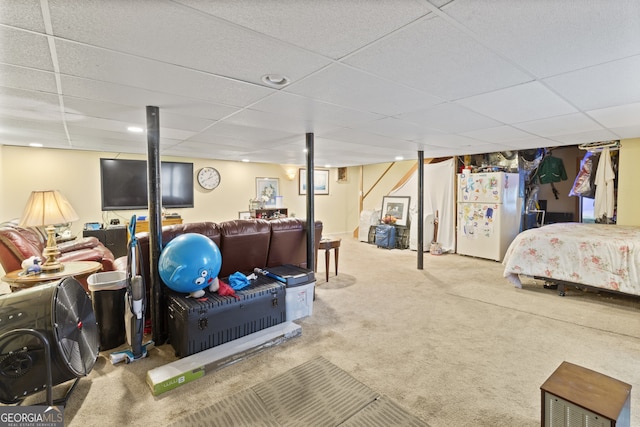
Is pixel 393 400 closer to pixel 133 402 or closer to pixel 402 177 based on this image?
pixel 133 402

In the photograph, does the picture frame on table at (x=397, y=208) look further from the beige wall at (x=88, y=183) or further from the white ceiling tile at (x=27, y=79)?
the white ceiling tile at (x=27, y=79)

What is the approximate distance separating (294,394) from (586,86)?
288cm

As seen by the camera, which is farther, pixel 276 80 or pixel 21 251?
pixel 21 251

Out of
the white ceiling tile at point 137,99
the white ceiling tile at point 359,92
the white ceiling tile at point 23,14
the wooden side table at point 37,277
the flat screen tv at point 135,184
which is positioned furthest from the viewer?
the flat screen tv at point 135,184

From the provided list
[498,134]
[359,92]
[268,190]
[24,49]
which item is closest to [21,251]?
[24,49]

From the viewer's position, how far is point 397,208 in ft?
24.4

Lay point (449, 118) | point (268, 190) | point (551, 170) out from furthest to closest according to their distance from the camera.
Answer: point (268, 190), point (551, 170), point (449, 118)

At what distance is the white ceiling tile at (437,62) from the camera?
140 cm

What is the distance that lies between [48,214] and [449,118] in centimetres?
380

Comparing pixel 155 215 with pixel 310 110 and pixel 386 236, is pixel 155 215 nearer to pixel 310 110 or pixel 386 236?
pixel 310 110

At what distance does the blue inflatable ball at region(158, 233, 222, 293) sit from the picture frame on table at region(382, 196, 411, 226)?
18.3 ft

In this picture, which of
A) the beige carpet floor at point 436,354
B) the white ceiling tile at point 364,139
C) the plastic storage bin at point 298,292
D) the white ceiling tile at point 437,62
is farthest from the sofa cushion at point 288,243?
the white ceiling tile at point 437,62

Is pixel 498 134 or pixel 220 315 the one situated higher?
pixel 498 134

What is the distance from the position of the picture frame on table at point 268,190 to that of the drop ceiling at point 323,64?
410cm
